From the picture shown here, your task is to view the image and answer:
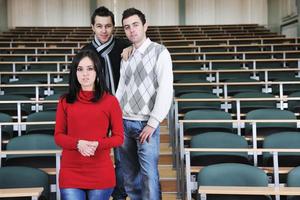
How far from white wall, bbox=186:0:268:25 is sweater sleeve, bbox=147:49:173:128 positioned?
15.1 m

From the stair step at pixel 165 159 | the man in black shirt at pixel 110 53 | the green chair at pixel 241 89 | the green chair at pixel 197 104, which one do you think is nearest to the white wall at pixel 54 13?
the green chair at pixel 241 89

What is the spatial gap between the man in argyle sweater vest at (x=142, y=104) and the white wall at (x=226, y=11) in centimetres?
1505

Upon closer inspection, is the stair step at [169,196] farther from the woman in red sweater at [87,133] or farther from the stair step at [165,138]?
the woman in red sweater at [87,133]

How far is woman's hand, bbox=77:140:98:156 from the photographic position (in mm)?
2328

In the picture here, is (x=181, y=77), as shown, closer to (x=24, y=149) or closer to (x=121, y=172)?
(x=24, y=149)

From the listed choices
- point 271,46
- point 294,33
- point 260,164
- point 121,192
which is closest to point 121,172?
point 121,192

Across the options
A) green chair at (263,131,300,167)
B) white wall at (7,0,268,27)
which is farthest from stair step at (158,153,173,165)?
white wall at (7,0,268,27)

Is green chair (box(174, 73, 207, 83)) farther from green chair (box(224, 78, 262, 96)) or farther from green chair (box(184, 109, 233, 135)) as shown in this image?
green chair (box(184, 109, 233, 135))

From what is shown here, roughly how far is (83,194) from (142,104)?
693mm

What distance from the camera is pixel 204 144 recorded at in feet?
13.3

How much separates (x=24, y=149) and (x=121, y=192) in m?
1.10

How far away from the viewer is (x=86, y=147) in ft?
7.63

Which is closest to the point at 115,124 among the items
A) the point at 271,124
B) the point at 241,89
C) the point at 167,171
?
the point at 167,171

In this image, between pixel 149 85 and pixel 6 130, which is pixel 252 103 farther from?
pixel 149 85
